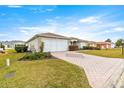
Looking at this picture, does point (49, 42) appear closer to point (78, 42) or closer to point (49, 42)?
point (49, 42)

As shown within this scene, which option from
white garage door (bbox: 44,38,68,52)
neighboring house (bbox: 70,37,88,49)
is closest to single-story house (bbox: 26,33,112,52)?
white garage door (bbox: 44,38,68,52)

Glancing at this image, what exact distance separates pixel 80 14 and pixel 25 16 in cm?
221

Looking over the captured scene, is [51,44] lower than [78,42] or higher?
lower

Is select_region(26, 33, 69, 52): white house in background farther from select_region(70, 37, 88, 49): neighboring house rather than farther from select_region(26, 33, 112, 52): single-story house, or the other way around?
select_region(70, 37, 88, 49): neighboring house

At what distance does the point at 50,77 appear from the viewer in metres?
4.24

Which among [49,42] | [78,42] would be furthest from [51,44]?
[78,42]

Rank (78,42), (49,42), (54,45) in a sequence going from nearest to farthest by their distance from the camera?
1. (49,42)
2. (54,45)
3. (78,42)

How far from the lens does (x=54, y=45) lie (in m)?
13.0

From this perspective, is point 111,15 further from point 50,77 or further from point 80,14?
point 50,77

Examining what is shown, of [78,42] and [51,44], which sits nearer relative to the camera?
[51,44]

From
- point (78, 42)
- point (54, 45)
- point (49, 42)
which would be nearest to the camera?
point (49, 42)

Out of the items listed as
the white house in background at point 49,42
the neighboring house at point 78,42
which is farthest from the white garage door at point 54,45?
the neighboring house at point 78,42

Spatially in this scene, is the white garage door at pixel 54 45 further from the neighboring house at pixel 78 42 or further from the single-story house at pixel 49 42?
the neighboring house at pixel 78 42
